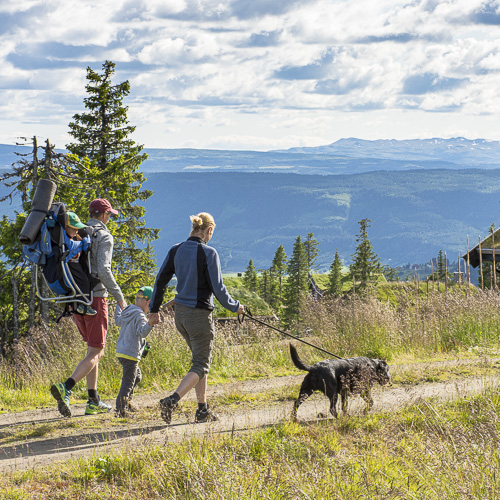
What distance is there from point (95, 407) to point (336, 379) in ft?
8.39

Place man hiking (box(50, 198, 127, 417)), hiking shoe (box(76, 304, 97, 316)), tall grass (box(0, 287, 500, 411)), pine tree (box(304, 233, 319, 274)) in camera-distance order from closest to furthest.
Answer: hiking shoe (box(76, 304, 97, 316))
man hiking (box(50, 198, 127, 417))
tall grass (box(0, 287, 500, 411))
pine tree (box(304, 233, 319, 274))

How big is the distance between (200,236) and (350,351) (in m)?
5.09

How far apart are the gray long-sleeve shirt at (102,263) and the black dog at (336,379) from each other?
190 cm

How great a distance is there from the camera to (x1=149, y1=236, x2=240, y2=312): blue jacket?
6.30m

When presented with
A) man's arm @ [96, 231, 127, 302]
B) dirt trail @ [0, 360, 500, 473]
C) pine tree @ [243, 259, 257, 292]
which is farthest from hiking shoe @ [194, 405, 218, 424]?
pine tree @ [243, 259, 257, 292]

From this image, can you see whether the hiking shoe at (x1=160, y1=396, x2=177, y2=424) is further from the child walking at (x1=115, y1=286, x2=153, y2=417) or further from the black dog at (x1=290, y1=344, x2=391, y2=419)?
the black dog at (x1=290, y1=344, x2=391, y2=419)

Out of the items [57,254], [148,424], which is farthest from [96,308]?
[148,424]

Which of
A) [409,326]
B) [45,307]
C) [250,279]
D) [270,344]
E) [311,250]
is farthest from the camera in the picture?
[311,250]

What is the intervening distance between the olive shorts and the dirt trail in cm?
58

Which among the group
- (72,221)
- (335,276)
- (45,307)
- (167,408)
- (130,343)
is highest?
(72,221)

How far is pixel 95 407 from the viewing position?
22.9 ft

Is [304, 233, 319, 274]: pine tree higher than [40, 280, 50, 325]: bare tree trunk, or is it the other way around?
[40, 280, 50, 325]: bare tree trunk

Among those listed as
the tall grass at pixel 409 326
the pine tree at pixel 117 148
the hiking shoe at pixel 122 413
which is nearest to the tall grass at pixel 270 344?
the tall grass at pixel 409 326

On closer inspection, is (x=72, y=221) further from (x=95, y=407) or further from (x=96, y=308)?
(x=95, y=407)
